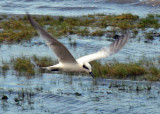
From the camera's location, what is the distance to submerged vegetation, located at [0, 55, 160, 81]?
11.4 meters

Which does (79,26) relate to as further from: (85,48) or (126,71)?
(126,71)

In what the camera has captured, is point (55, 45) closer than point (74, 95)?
Yes

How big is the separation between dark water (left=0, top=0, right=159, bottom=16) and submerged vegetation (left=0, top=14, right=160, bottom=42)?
4.38 m

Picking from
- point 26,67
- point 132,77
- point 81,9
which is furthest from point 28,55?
point 81,9

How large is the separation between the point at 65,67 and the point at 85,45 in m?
7.81

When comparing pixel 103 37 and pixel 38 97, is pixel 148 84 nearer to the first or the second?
pixel 38 97

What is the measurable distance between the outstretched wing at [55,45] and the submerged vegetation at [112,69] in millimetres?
3475

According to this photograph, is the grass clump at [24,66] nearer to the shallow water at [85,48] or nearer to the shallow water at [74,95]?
the shallow water at [74,95]

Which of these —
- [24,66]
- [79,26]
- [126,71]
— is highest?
[79,26]

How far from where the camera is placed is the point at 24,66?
39.9 ft

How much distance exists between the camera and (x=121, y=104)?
30.8 ft

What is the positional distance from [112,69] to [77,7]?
1739 centimetres

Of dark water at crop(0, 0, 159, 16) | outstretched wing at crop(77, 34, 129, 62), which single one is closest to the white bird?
outstretched wing at crop(77, 34, 129, 62)

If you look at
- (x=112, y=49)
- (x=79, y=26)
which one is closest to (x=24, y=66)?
(x=112, y=49)
